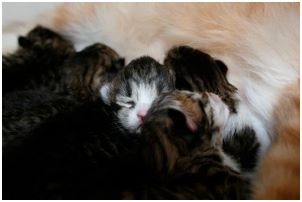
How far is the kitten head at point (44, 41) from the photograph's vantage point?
5.21 ft

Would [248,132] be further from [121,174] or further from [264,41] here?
[121,174]

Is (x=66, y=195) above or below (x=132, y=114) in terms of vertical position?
below

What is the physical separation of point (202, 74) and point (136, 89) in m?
0.22

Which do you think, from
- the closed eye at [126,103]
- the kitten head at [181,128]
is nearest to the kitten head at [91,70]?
the closed eye at [126,103]

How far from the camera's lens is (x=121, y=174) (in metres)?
1.00

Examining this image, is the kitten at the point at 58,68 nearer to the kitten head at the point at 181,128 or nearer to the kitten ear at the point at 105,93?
the kitten ear at the point at 105,93

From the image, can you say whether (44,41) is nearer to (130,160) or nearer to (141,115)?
(141,115)

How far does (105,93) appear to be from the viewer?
1.37 meters

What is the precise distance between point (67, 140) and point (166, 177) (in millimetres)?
278

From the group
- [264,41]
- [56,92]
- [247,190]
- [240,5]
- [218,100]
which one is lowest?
[247,190]

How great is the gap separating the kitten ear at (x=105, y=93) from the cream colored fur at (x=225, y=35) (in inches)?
9.9

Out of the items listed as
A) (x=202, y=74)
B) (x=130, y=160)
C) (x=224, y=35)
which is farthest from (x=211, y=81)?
(x=130, y=160)

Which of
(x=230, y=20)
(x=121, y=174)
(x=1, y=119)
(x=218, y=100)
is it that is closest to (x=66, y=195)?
(x=121, y=174)

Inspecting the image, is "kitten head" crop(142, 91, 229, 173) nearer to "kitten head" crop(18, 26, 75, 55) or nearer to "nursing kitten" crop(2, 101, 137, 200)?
"nursing kitten" crop(2, 101, 137, 200)
